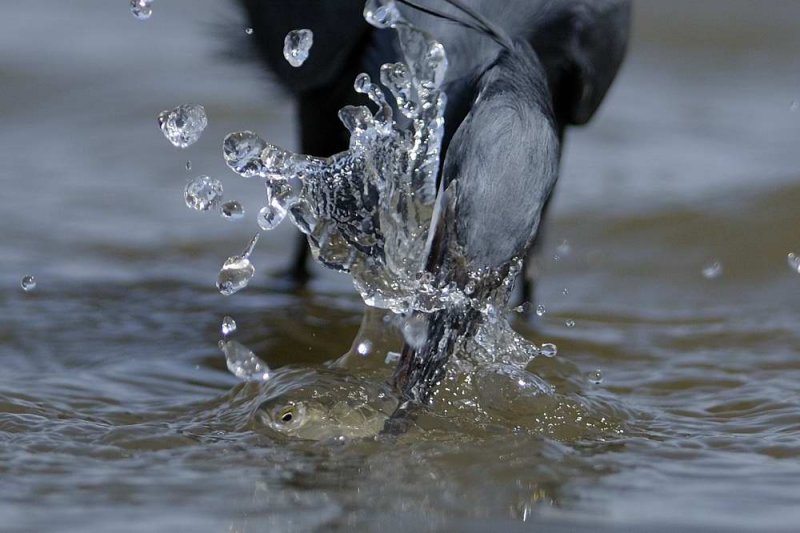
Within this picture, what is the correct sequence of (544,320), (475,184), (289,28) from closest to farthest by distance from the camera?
(475,184), (289,28), (544,320)

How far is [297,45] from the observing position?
442cm

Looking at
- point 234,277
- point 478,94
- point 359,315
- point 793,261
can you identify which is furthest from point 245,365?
point 793,261

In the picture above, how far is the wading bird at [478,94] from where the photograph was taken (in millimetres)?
3453

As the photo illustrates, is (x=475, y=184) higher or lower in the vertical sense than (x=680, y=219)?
lower

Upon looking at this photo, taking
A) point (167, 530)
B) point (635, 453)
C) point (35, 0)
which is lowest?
point (167, 530)

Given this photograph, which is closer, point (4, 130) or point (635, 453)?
point (635, 453)

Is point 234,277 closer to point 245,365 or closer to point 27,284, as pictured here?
point 245,365

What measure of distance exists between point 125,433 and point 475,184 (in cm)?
120

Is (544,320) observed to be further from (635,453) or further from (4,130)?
(4,130)

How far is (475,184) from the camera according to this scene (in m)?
3.43

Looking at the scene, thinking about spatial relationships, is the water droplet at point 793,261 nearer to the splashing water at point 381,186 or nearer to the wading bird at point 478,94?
the wading bird at point 478,94

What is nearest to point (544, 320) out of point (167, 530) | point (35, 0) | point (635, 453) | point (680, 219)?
point (680, 219)

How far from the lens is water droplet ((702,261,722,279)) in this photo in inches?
240

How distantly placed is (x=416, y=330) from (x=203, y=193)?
3.45 ft
